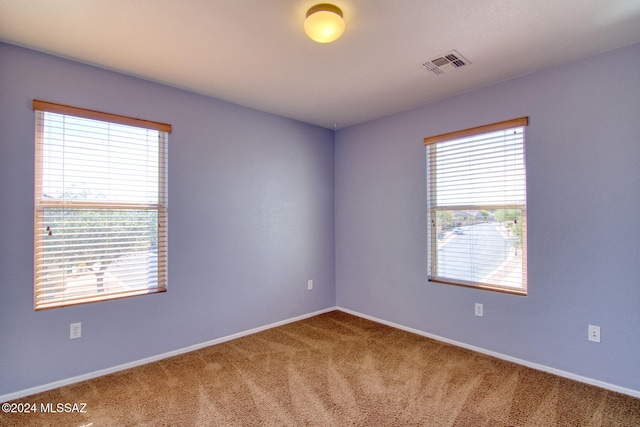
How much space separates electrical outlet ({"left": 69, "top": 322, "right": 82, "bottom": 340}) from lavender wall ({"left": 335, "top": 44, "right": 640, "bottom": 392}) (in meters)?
3.12

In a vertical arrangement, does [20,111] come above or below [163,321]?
above

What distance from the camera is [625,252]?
2.28 m

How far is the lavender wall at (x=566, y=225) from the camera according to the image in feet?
7.47

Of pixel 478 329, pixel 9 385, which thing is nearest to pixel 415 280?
pixel 478 329

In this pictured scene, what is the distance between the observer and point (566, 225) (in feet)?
8.27

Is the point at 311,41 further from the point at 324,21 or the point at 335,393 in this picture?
the point at 335,393

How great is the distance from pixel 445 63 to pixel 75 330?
3.63 metres

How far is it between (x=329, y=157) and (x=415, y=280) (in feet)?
6.63

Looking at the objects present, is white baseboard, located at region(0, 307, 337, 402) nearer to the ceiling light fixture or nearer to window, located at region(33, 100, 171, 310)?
window, located at region(33, 100, 171, 310)

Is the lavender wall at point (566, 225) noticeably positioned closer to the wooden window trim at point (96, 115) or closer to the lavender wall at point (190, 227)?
the lavender wall at point (190, 227)

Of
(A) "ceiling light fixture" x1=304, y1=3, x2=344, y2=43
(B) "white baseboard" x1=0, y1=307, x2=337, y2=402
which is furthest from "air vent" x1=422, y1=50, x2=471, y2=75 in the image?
(B) "white baseboard" x1=0, y1=307, x2=337, y2=402

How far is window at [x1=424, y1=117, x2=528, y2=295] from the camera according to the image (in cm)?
279

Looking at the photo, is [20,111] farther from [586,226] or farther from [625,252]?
[625,252]

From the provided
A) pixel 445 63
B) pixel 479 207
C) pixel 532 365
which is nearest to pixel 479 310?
pixel 532 365
